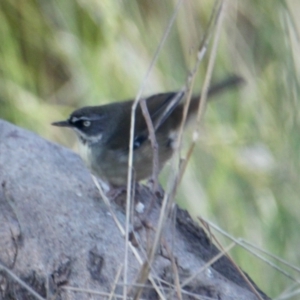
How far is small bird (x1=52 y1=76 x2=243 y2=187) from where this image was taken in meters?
2.76

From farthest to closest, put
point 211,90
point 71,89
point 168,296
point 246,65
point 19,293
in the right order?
point 71,89 < point 246,65 < point 211,90 < point 19,293 < point 168,296

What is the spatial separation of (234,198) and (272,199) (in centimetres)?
20

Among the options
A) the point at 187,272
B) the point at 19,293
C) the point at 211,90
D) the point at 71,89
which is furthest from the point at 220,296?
the point at 71,89

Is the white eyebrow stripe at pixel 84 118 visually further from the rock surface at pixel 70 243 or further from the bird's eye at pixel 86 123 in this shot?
the rock surface at pixel 70 243

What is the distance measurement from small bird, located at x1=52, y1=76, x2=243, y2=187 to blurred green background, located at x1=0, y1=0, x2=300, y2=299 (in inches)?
11.2

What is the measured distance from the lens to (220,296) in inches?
77.9

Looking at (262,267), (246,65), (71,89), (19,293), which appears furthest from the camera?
(71,89)

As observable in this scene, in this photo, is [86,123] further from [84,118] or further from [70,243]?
[70,243]

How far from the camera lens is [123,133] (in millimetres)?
2908

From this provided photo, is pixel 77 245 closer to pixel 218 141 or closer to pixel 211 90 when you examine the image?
pixel 211 90

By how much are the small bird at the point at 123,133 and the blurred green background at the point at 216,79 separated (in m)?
0.28

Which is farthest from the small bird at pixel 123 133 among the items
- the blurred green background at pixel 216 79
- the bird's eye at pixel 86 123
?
the blurred green background at pixel 216 79

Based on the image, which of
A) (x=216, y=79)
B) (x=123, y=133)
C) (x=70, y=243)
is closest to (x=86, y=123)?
(x=123, y=133)

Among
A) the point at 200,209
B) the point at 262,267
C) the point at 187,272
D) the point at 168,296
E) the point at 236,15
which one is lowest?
the point at 262,267
